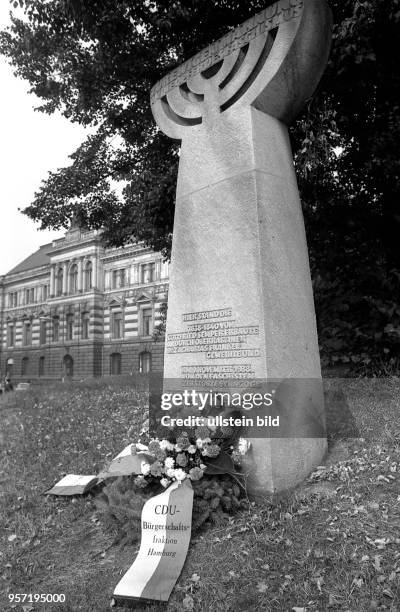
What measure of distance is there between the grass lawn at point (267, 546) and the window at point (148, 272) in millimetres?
35879

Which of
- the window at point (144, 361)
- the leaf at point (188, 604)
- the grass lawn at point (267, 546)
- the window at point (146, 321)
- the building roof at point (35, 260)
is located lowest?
the leaf at point (188, 604)

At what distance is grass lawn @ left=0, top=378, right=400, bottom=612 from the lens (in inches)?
117

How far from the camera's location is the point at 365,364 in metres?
8.29

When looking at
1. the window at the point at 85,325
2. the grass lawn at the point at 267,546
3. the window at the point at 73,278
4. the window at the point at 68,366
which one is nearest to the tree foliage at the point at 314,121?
the grass lawn at the point at 267,546

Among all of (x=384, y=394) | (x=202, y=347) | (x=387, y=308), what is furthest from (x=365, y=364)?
(x=202, y=347)

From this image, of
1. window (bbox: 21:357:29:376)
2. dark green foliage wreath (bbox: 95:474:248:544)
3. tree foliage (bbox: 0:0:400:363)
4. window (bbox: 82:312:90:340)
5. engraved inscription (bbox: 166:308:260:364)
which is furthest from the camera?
window (bbox: 21:357:29:376)

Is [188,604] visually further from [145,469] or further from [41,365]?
[41,365]

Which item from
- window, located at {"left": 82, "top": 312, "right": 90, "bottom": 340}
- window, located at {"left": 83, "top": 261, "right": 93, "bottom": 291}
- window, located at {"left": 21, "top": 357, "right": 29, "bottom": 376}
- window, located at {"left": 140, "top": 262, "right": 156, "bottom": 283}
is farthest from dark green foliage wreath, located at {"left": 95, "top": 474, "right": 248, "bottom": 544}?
window, located at {"left": 21, "top": 357, "right": 29, "bottom": 376}

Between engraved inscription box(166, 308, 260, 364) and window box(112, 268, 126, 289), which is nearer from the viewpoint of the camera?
engraved inscription box(166, 308, 260, 364)

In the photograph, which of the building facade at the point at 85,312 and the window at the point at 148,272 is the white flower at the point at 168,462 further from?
the window at the point at 148,272

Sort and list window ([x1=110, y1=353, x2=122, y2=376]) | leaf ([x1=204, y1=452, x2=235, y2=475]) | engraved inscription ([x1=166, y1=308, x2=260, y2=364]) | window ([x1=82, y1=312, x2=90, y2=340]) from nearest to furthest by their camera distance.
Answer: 1. leaf ([x1=204, y1=452, x2=235, y2=475])
2. engraved inscription ([x1=166, y1=308, x2=260, y2=364])
3. window ([x1=110, y1=353, x2=122, y2=376])
4. window ([x1=82, y1=312, x2=90, y2=340])

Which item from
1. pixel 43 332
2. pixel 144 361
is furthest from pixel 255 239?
pixel 43 332

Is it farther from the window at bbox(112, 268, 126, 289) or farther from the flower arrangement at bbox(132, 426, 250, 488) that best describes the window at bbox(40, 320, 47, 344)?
the flower arrangement at bbox(132, 426, 250, 488)

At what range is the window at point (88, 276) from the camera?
151 feet
